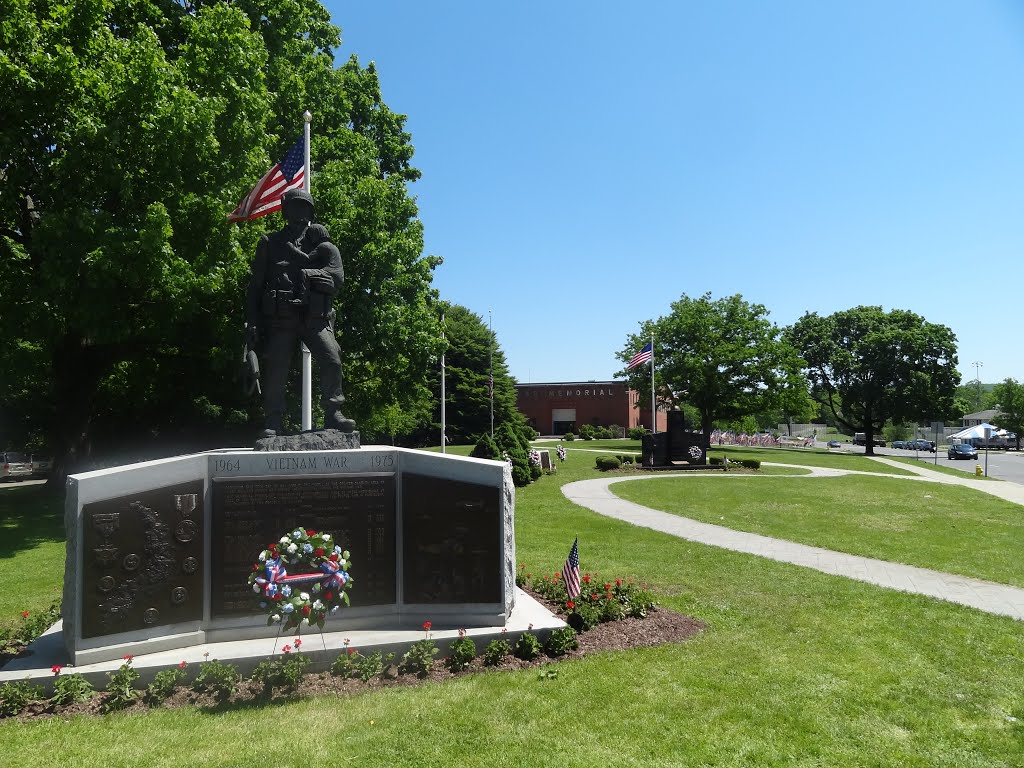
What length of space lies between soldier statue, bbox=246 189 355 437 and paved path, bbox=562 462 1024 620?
8.42 meters

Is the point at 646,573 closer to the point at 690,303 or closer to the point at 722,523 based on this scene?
the point at 722,523

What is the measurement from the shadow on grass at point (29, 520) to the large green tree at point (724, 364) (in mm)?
35433

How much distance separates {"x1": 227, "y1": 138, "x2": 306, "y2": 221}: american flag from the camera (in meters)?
11.7

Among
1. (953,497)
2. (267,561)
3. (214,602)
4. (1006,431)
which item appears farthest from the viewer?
(1006,431)

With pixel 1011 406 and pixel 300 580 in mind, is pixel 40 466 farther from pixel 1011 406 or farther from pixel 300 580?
pixel 1011 406

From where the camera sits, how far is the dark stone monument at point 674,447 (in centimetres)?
3116

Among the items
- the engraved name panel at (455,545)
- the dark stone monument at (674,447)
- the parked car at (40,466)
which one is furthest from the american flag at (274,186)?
the parked car at (40,466)

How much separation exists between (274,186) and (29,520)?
39.3ft

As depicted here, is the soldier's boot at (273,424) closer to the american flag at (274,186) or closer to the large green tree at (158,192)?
the american flag at (274,186)

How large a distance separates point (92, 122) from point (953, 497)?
991 inches

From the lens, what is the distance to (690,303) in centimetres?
4934

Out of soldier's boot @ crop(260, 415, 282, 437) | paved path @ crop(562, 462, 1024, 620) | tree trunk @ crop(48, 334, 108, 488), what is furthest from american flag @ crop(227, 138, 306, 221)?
paved path @ crop(562, 462, 1024, 620)

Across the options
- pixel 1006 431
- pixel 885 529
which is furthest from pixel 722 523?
pixel 1006 431

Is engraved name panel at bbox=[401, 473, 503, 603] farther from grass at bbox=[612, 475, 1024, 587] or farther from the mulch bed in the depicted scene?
grass at bbox=[612, 475, 1024, 587]
